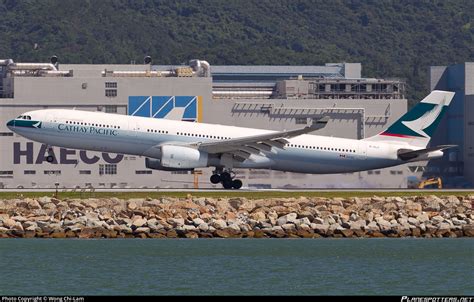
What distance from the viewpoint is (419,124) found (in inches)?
3907

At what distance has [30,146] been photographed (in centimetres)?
12619

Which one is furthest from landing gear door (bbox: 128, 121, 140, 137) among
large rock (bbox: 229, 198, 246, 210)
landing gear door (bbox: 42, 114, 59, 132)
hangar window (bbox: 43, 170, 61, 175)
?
hangar window (bbox: 43, 170, 61, 175)

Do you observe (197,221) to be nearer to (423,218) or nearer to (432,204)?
(423,218)

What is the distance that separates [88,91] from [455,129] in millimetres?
39534

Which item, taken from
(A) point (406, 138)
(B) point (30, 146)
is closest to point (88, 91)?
(B) point (30, 146)

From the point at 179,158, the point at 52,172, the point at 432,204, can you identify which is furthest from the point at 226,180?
the point at 52,172

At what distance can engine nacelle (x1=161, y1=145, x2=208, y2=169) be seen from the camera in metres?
90.0

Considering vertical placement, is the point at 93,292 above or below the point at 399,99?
below

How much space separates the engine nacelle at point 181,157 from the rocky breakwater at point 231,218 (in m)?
12.1

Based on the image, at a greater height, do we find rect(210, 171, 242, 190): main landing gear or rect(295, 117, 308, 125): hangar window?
rect(295, 117, 308, 125): hangar window

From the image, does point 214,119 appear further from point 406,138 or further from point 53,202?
point 53,202

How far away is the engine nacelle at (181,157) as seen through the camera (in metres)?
90.0

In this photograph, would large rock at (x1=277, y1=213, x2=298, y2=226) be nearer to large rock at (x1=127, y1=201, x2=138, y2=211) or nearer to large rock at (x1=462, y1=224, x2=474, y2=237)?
large rock at (x1=127, y1=201, x2=138, y2=211)

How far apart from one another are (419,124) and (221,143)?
17078 mm
